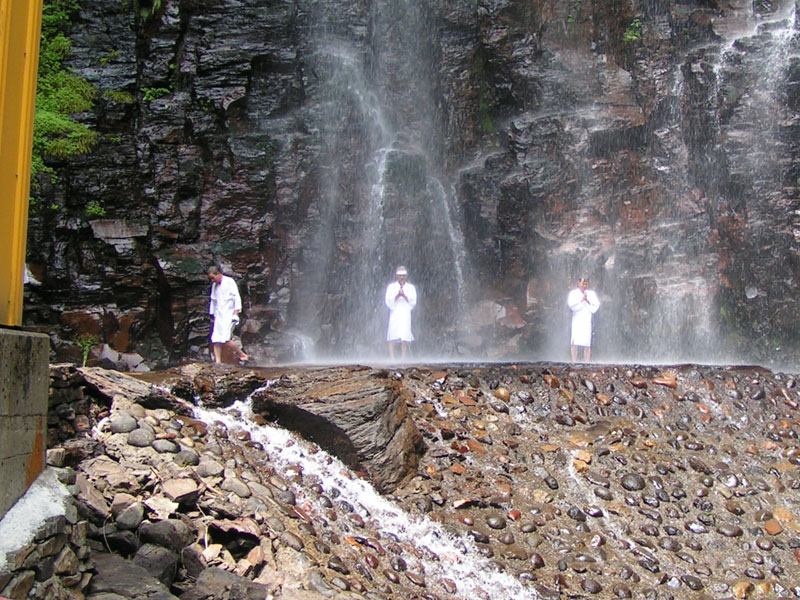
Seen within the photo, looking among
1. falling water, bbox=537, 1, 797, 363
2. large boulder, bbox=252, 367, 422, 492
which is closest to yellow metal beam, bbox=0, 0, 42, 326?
large boulder, bbox=252, 367, 422, 492

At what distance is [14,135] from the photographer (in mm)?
4543

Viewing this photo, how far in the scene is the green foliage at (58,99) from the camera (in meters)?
14.4

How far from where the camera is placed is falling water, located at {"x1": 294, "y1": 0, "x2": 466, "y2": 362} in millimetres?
16531

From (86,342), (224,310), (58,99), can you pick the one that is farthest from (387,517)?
(58,99)

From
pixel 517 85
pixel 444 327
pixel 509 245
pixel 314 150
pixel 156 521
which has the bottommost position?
pixel 156 521

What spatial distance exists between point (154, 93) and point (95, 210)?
3.08m

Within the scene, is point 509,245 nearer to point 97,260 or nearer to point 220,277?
point 220,277

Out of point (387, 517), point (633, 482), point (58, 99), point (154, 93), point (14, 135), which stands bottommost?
point (387, 517)

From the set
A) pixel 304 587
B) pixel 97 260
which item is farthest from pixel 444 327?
pixel 304 587

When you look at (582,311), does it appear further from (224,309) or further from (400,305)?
(224,309)

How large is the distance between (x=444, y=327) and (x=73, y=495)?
12.6 meters

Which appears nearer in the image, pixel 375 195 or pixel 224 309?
pixel 224 309

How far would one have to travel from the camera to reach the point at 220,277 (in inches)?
436

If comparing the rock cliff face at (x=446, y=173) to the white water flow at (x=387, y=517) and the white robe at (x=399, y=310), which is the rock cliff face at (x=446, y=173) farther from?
the white water flow at (x=387, y=517)
